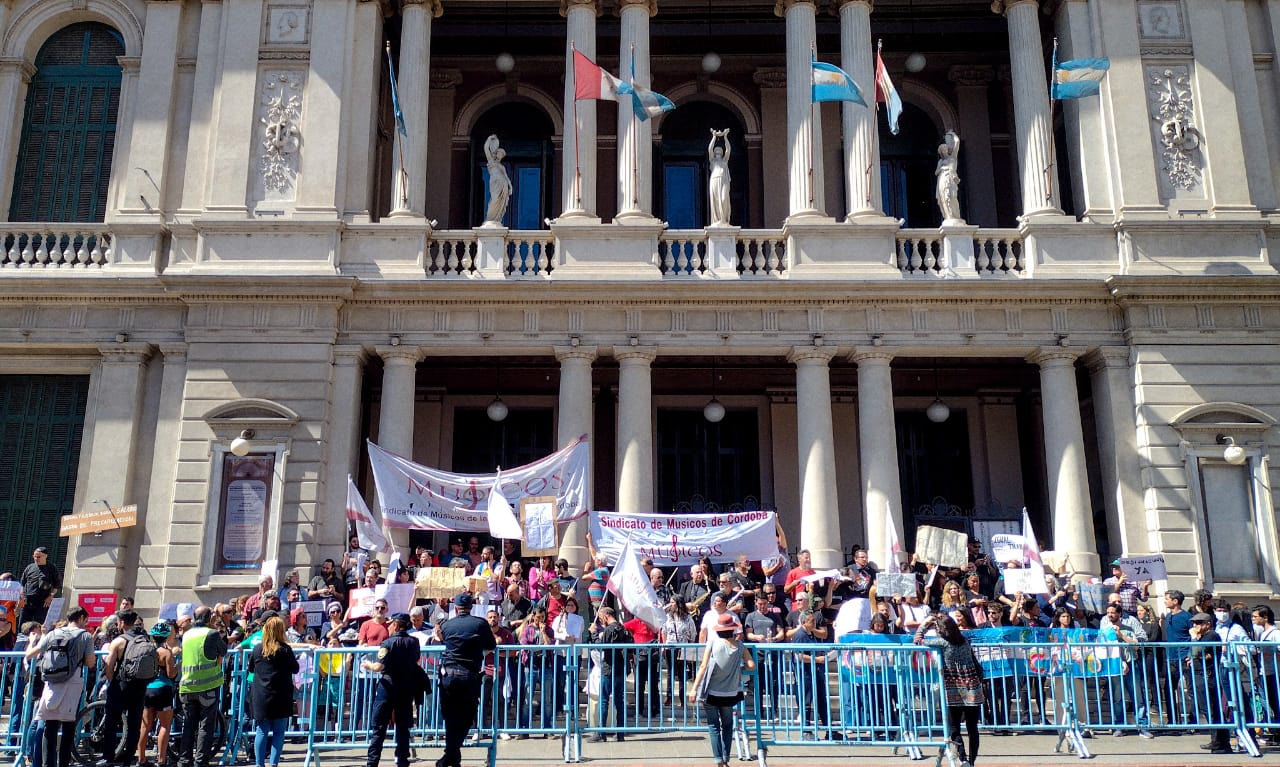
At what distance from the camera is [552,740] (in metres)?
13.3

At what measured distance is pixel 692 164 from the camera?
2509 cm

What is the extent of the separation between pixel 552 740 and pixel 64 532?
10621 mm

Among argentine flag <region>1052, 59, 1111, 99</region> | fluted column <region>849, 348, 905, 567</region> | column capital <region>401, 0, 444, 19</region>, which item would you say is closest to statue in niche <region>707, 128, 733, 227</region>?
fluted column <region>849, 348, 905, 567</region>

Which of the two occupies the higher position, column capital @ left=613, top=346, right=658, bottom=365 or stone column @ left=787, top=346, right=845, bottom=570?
column capital @ left=613, top=346, right=658, bottom=365

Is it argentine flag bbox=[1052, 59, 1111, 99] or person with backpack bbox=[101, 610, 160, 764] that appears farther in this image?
argentine flag bbox=[1052, 59, 1111, 99]

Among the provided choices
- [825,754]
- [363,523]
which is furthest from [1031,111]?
[363,523]

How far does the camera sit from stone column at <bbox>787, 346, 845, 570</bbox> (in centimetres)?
A: 1912

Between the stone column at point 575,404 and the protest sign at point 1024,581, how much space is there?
23.5 ft

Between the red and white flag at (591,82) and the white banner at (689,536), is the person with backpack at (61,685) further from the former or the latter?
the red and white flag at (591,82)

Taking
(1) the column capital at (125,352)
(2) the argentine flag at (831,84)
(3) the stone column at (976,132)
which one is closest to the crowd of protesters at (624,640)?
(1) the column capital at (125,352)

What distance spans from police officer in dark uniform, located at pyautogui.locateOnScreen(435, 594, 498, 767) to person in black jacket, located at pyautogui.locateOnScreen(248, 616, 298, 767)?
5.24 feet

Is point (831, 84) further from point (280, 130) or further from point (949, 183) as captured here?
point (280, 130)

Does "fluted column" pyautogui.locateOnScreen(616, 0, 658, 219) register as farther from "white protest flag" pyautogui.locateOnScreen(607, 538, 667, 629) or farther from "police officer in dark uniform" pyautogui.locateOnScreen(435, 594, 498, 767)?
"police officer in dark uniform" pyautogui.locateOnScreen(435, 594, 498, 767)

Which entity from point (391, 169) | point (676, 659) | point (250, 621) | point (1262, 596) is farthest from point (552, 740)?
point (391, 169)
